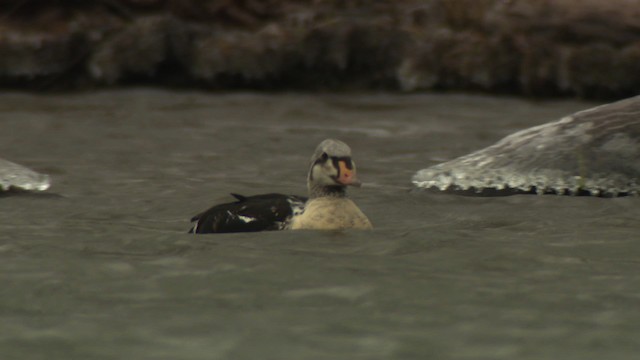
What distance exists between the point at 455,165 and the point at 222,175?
1449mm

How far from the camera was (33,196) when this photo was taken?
7.19 m

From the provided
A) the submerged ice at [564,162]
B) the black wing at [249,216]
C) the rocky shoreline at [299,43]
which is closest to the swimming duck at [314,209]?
the black wing at [249,216]

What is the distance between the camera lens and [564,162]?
7.50 meters

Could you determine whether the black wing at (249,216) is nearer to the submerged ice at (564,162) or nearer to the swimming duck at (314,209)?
the swimming duck at (314,209)

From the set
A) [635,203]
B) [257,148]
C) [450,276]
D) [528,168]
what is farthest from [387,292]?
[257,148]

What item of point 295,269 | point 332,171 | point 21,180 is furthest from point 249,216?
point 21,180

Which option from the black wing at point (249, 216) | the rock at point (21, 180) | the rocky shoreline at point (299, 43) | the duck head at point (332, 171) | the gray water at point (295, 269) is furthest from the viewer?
the rocky shoreline at point (299, 43)

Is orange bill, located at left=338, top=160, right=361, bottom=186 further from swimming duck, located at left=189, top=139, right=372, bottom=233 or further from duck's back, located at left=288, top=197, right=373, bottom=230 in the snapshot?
duck's back, located at left=288, top=197, right=373, bottom=230

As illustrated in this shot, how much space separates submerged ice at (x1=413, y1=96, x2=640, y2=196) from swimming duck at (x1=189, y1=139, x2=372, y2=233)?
1.58 metres

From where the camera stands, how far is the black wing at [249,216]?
230 inches

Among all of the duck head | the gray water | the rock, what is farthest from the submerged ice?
the rock

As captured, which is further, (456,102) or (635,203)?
(456,102)

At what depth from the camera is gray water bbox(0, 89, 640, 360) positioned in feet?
13.0

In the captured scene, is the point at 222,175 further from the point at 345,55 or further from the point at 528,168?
the point at 345,55
